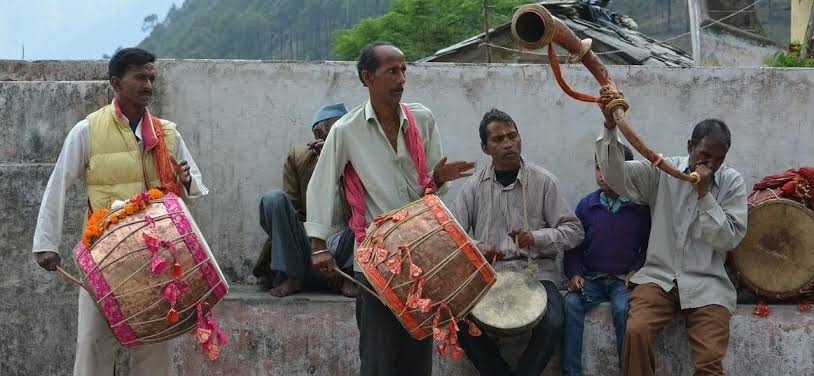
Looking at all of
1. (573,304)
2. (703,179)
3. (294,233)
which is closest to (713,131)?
(703,179)

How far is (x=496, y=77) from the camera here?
22.6 feet

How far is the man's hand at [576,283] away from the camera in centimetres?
611

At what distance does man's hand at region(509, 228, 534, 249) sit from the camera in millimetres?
5727

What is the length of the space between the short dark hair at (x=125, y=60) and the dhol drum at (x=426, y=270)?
1560mm

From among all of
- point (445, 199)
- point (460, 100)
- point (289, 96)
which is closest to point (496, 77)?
point (460, 100)

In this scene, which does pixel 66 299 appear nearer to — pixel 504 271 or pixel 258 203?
pixel 258 203

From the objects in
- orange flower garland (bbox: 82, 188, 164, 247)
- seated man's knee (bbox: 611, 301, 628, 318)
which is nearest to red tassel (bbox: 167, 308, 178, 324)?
orange flower garland (bbox: 82, 188, 164, 247)

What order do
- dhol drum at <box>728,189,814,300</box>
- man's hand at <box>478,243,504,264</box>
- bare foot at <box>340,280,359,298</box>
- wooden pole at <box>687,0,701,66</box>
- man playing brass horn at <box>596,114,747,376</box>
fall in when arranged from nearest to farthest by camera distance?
man's hand at <box>478,243,504,264</box>, man playing brass horn at <box>596,114,747,376</box>, dhol drum at <box>728,189,814,300</box>, bare foot at <box>340,280,359,298</box>, wooden pole at <box>687,0,701,66</box>

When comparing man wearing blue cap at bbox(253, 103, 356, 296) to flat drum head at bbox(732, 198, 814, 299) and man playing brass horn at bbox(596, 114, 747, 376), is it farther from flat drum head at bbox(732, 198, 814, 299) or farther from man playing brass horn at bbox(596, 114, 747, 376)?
flat drum head at bbox(732, 198, 814, 299)

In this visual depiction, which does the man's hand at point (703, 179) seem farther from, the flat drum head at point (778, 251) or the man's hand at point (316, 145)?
the man's hand at point (316, 145)

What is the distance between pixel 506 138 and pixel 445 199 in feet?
3.41

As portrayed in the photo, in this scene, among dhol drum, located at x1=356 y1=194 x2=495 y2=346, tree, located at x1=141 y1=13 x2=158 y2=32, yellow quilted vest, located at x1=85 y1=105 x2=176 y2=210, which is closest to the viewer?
dhol drum, located at x1=356 y1=194 x2=495 y2=346

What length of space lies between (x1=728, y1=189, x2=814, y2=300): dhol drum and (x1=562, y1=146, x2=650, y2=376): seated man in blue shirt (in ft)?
1.93

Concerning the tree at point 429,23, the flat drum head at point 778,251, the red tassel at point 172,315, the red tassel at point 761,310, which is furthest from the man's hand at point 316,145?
the tree at point 429,23
